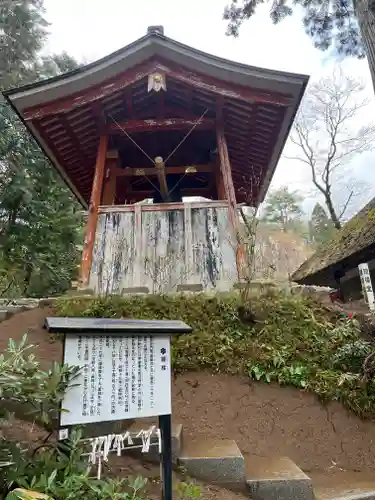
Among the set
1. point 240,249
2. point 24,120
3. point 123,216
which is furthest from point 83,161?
point 240,249

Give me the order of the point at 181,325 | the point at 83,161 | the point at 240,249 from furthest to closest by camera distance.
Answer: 1. the point at 83,161
2. the point at 240,249
3. the point at 181,325

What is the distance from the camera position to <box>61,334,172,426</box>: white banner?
7.73ft

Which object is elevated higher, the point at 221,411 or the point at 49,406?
the point at 49,406

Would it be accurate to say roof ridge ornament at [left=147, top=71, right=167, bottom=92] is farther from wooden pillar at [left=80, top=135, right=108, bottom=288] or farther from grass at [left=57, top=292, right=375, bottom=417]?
grass at [left=57, top=292, right=375, bottom=417]

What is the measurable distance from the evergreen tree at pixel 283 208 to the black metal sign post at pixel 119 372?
26717 mm

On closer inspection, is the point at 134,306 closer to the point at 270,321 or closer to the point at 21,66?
the point at 270,321

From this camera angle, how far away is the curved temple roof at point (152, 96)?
19.8ft

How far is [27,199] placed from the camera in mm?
10945

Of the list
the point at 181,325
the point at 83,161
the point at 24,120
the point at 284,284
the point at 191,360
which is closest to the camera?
the point at 181,325

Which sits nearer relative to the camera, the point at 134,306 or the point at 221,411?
the point at 221,411

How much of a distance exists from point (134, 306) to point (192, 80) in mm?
3889

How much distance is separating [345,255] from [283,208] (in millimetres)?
21065

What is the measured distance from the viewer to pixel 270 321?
4.63m

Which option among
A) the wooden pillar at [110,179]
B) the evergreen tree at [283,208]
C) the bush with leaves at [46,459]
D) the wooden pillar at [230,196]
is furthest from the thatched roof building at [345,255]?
the evergreen tree at [283,208]
